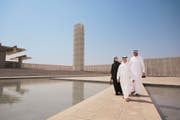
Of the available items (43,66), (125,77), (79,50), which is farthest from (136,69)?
(79,50)

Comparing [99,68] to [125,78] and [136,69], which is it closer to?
[136,69]

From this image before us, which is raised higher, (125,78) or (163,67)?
(163,67)

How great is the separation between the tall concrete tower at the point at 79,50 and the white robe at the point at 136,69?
28.1 m

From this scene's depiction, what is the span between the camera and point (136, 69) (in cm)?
518

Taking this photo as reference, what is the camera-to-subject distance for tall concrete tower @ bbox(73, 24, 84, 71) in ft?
109

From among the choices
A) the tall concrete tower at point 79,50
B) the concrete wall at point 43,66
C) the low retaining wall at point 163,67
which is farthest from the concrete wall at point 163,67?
the concrete wall at point 43,66

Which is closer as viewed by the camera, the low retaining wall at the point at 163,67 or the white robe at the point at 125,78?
the white robe at the point at 125,78

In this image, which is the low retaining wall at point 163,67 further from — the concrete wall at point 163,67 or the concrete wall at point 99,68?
the concrete wall at point 99,68

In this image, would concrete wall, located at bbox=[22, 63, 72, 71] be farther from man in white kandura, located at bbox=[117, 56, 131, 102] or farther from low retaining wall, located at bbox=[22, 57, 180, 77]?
man in white kandura, located at bbox=[117, 56, 131, 102]

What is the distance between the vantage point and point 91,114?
114 inches

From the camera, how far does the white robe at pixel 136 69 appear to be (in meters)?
5.20

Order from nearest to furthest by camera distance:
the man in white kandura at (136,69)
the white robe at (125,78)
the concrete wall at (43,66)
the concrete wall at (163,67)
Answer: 1. the white robe at (125,78)
2. the man in white kandura at (136,69)
3. the concrete wall at (163,67)
4. the concrete wall at (43,66)

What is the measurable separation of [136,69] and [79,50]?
93.8ft

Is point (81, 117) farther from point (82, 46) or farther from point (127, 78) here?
point (82, 46)
